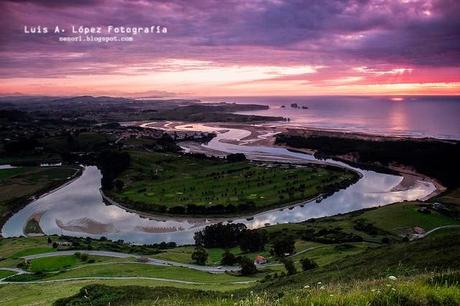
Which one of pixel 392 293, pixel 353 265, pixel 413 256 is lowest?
pixel 353 265

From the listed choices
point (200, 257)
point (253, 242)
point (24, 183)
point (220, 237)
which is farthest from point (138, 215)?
point (24, 183)

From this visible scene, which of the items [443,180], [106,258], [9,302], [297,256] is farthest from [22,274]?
[443,180]

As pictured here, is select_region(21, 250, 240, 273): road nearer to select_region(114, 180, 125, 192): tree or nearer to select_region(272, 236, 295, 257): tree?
select_region(272, 236, 295, 257): tree

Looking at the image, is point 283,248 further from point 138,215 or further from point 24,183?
point 24,183

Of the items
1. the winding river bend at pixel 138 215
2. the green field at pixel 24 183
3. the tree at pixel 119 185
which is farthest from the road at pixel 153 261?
the tree at pixel 119 185

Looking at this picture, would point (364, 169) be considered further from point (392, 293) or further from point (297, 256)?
point (392, 293)

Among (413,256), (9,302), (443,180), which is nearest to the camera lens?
(413,256)
